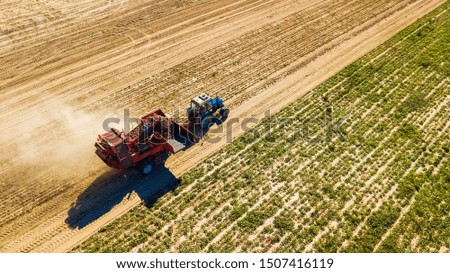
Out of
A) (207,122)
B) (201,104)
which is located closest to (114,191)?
(201,104)

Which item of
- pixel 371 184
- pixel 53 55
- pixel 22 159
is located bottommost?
pixel 371 184

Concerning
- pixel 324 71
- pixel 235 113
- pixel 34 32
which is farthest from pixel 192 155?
pixel 34 32

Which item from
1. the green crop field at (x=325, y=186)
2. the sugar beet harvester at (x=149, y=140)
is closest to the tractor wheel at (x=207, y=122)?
the sugar beet harvester at (x=149, y=140)

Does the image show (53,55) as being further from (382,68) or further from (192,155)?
(382,68)

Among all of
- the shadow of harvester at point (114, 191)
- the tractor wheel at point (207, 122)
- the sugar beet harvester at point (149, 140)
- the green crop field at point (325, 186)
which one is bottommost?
the green crop field at point (325, 186)

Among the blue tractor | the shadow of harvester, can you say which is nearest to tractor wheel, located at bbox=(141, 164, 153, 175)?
the shadow of harvester

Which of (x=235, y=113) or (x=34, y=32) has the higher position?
(x=34, y=32)

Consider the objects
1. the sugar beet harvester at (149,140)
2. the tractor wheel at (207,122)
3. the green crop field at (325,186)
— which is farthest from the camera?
the tractor wheel at (207,122)

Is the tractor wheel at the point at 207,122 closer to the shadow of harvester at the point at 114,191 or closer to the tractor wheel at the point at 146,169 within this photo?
the shadow of harvester at the point at 114,191
